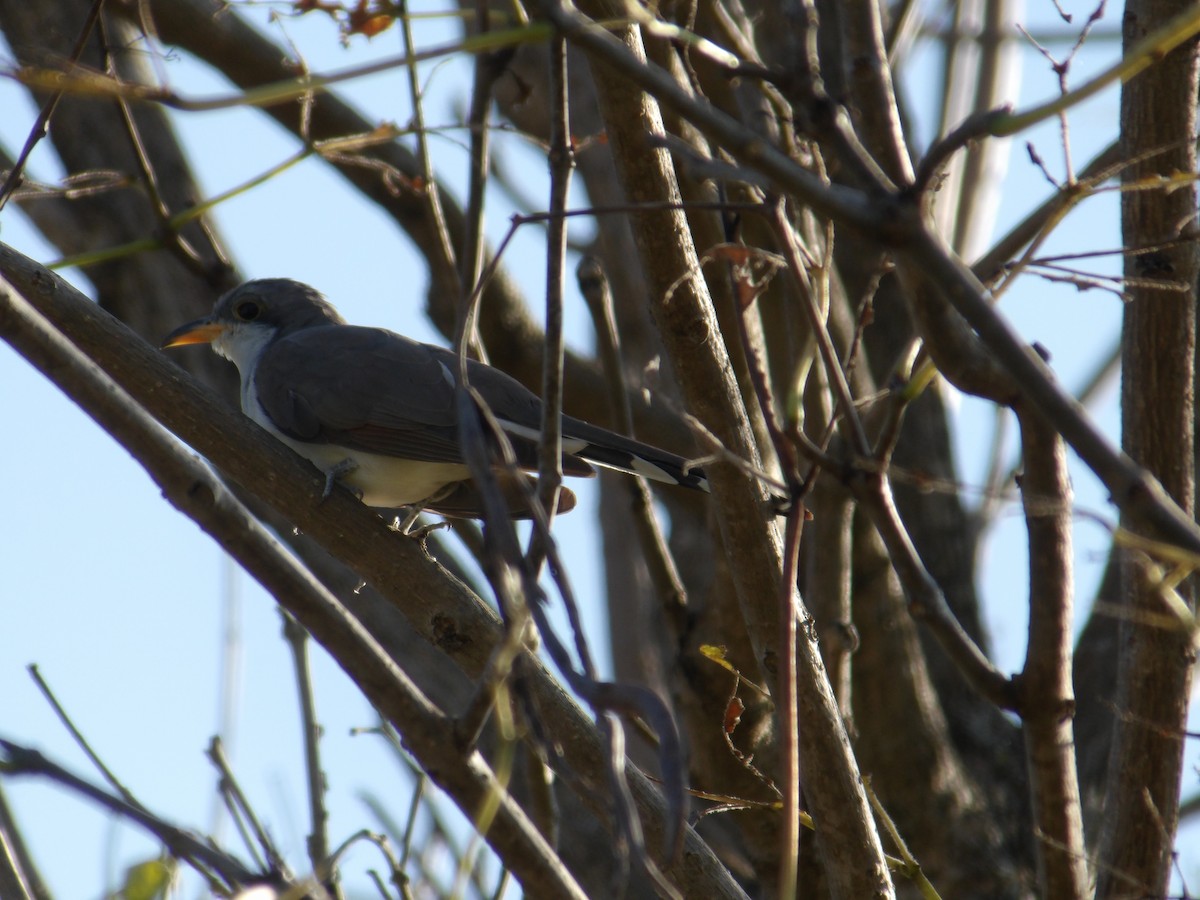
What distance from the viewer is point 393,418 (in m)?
5.18

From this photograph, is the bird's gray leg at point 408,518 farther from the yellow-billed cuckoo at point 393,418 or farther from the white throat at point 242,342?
the white throat at point 242,342

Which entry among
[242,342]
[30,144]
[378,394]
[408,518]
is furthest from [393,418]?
[30,144]

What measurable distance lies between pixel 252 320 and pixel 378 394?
1.25 m

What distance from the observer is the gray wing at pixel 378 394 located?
Result: 196 inches

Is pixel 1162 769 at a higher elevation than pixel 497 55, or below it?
below

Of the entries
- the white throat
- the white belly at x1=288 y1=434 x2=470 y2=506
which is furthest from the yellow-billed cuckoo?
the white throat

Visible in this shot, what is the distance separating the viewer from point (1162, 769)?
11.2ft

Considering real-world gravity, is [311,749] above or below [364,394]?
below

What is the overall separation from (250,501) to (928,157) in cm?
401

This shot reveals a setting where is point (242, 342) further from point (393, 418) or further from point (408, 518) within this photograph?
point (408, 518)

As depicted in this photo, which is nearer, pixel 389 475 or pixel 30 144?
pixel 30 144

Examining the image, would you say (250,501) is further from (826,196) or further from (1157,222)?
(826,196)

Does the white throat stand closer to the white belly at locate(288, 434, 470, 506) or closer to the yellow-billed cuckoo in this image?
the yellow-billed cuckoo

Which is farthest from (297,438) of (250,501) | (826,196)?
(826,196)
